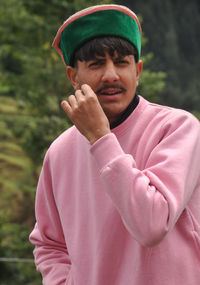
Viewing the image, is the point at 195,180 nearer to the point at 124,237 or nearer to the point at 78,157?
the point at 124,237

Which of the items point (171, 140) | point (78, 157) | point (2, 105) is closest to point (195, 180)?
point (171, 140)

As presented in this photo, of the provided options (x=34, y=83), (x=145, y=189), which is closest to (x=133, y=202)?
(x=145, y=189)

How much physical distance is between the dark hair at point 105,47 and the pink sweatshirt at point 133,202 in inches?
6.2

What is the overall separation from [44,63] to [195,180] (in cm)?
452

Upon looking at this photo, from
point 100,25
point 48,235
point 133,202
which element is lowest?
point 48,235

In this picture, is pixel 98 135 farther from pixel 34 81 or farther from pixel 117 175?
pixel 34 81

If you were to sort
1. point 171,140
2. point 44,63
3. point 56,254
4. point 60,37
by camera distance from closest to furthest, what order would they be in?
1. point 171,140
2. point 60,37
3. point 56,254
4. point 44,63

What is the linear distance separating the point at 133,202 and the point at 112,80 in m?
0.36

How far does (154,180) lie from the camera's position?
1013 millimetres

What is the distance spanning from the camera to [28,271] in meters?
5.21

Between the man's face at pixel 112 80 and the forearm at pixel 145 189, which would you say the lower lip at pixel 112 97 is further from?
the forearm at pixel 145 189

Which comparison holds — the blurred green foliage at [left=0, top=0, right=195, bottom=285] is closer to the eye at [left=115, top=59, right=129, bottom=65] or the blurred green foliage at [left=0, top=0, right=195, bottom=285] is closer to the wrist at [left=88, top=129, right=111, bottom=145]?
the eye at [left=115, top=59, right=129, bottom=65]

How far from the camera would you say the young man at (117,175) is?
1.00 meters

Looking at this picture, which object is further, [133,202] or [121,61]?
[121,61]
